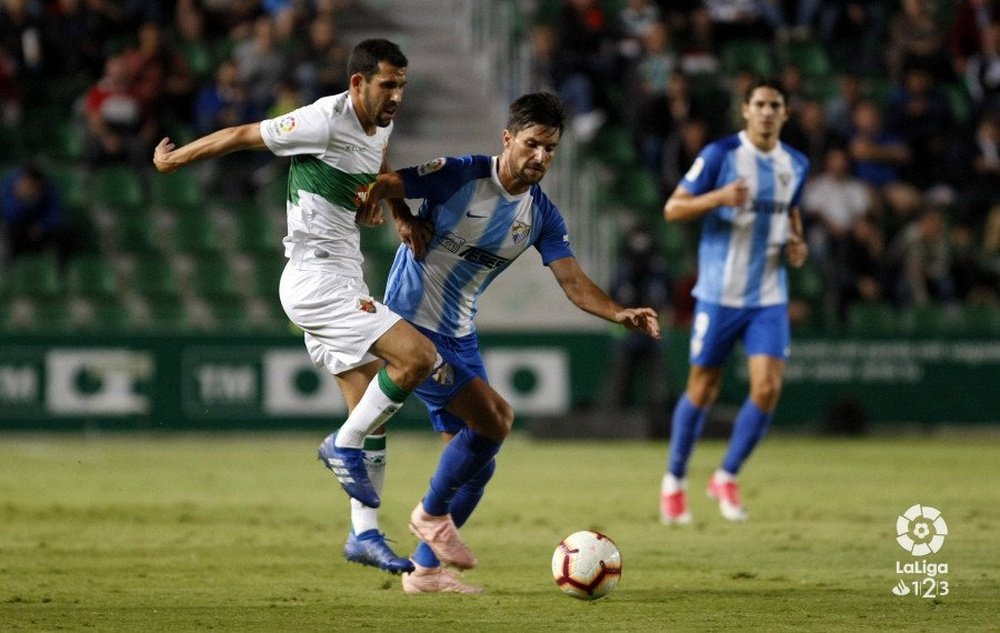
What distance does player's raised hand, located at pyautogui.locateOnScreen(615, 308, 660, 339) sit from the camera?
7250 mm

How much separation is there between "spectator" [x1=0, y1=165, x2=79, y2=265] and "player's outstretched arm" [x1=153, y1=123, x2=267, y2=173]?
11302 mm

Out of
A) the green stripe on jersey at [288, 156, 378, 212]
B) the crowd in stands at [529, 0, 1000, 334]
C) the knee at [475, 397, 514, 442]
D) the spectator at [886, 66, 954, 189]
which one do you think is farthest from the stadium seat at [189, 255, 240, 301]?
the knee at [475, 397, 514, 442]

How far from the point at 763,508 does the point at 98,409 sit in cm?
882

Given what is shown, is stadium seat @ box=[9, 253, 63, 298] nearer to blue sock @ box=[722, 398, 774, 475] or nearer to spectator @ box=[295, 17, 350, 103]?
spectator @ box=[295, 17, 350, 103]

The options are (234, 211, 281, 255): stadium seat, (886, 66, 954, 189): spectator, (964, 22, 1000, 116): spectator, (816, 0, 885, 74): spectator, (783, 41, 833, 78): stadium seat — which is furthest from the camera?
(816, 0, 885, 74): spectator

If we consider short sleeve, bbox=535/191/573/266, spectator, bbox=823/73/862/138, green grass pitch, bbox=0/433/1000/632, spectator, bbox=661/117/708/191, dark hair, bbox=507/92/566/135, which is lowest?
green grass pitch, bbox=0/433/1000/632

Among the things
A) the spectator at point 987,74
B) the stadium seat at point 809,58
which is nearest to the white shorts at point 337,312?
the stadium seat at point 809,58

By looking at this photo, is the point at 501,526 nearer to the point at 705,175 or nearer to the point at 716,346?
the point at 716,346

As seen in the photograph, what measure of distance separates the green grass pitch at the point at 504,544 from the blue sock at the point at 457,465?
442 millimetres

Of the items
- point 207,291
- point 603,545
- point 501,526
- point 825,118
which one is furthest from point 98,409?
point 603,545

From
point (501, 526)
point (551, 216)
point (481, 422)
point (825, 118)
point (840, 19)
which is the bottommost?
point (501, 526)

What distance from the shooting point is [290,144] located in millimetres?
7496

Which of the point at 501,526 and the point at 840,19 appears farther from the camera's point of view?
the point at 840,19

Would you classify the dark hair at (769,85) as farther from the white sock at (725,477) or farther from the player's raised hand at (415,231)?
the player's raised hand at (415,231)
